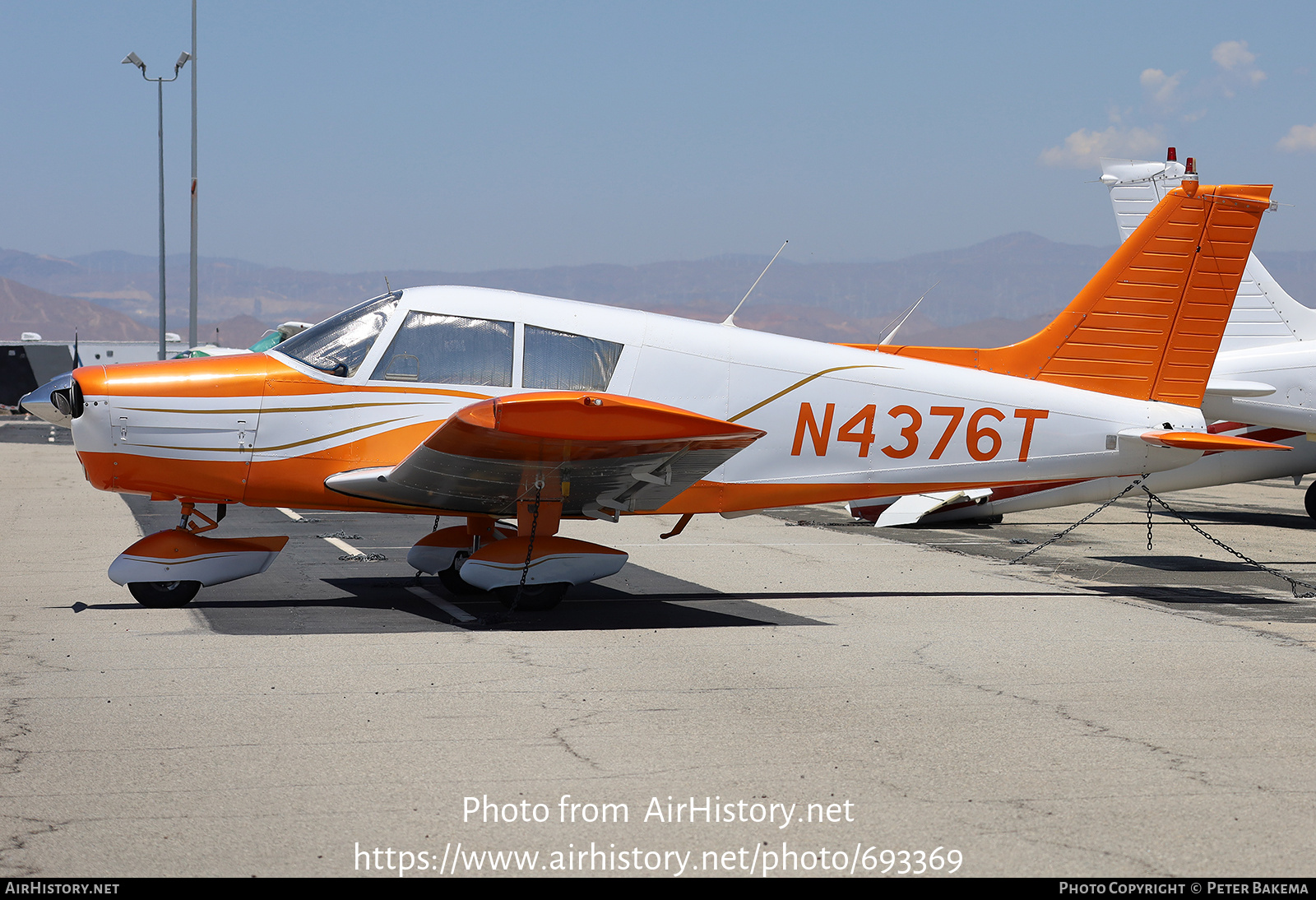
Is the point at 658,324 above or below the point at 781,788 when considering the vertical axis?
above

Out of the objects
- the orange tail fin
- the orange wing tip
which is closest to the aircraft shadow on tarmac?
the orange wing tip

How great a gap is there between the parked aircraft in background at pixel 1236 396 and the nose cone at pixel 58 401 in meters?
10.1

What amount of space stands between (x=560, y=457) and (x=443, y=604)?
1978mm

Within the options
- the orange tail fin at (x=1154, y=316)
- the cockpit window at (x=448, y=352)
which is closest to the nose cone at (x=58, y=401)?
the cockpit window at (x=448, y=352)

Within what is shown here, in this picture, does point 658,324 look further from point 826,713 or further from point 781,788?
point 781,788

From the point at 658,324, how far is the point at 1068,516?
12.0 meters

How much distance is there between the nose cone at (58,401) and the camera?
7906mm

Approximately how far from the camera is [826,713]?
18.7 feet

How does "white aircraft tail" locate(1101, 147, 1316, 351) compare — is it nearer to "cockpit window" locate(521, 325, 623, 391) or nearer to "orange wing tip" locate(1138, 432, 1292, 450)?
"orange wing tip" locate(1138, 432, 1292, 450)

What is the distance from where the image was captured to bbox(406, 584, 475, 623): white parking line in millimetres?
8328

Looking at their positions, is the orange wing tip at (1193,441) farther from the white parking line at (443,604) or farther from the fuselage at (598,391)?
the white parking line at (443,604)

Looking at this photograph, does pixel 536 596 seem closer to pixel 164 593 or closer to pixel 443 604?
pixel 443 604

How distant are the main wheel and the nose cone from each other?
4.07 ft
